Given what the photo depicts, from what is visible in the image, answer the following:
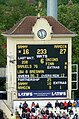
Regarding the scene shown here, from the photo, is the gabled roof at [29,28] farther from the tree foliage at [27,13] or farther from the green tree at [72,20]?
the green tree at [72,20]

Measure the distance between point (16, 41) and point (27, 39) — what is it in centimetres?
64

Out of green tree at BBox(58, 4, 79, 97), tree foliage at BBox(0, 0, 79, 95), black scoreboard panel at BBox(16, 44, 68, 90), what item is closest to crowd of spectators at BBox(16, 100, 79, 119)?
black scoreboard panel at BBox(16, 44, 68, 90)

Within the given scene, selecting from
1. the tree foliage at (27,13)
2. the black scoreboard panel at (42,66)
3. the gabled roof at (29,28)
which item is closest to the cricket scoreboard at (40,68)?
the black scoreboard panel at (42,66)

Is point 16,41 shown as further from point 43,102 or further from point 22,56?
point 43,102

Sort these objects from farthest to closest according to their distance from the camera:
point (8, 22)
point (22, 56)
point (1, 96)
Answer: point (8, 22) → point (1, 96) → point (22, 56)

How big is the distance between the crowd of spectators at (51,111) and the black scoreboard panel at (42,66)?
3.27 ft

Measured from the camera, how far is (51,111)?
36562 millimetres

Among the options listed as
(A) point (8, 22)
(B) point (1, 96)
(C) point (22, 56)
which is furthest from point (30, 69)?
(A) point (8, 22)

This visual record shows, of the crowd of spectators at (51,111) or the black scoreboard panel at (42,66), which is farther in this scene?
the black scoreboard panel at (42,66)

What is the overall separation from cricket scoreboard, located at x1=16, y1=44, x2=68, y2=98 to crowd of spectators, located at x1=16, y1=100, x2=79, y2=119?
2.45ft

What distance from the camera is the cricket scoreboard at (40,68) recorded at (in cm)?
3644

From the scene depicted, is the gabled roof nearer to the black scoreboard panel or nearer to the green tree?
the black scoreboard panel

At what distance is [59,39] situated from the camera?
36.8 meters

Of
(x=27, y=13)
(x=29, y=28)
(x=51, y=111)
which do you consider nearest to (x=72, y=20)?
(x=29, y=28)
